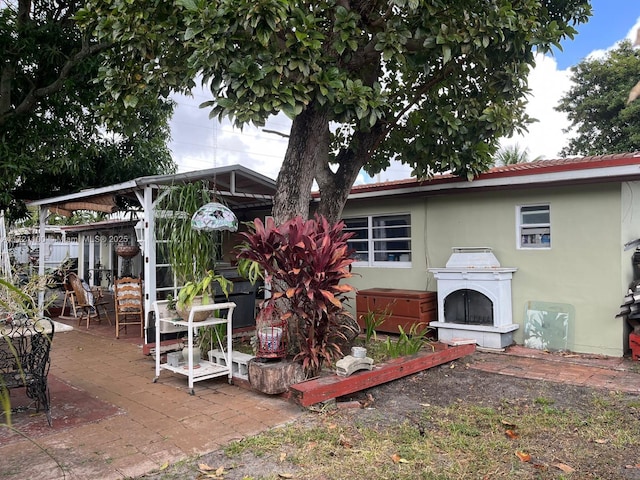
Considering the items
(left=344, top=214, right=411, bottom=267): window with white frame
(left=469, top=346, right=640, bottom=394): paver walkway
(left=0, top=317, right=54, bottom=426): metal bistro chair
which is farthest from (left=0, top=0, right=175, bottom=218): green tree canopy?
(left=469, top=346, right=640, bottom=394): paver walkway

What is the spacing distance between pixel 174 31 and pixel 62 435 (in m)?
4.29

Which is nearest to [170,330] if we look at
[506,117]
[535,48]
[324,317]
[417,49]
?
[324,317]

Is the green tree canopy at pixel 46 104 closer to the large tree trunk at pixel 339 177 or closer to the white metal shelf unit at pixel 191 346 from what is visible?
the large tree trunk at pixel 339 177

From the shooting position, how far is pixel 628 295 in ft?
20.5

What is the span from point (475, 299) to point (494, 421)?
351 centimetres

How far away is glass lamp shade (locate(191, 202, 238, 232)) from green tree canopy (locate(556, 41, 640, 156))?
16.3 m

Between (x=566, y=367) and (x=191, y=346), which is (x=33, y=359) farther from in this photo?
(x=566, y=367)

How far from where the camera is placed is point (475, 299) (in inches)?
298

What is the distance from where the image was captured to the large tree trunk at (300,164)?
234 inches

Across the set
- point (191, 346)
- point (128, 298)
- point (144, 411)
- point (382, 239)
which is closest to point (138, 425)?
point (144, 411)

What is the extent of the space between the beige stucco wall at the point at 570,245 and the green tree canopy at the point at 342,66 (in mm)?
870

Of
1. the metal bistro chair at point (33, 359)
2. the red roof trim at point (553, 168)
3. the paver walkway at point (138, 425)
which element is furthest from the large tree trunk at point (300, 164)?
the metal bistro chair at point (33, 359)

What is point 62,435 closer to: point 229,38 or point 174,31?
point 229,38

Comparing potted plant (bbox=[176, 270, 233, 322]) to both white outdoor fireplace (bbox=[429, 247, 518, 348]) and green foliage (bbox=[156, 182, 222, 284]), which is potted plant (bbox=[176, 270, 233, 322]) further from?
white outdoor fireplace (bbox=[429, 247, 518, 348])
